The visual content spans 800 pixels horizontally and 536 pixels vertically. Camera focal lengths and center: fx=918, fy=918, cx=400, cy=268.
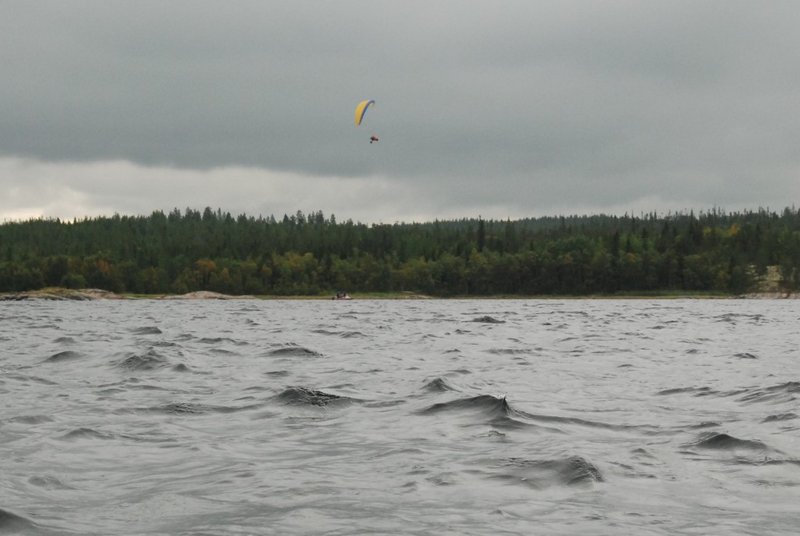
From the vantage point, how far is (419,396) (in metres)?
20.1

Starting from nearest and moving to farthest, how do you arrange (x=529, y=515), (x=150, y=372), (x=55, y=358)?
(x=529, y=515), (x=150, y=372), (x=55, y=358)

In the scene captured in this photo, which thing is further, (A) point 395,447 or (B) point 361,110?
(B) point 361,110

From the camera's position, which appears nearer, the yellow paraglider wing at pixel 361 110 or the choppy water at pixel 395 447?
the choppy water at pixel 395 447

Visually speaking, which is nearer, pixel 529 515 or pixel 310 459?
pixel 529 515

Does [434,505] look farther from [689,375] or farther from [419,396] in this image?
[689,375]

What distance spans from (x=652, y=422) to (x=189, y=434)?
8021 mm

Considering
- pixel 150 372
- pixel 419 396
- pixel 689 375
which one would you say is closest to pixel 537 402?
pixel 419 396

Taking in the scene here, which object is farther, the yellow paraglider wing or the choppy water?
the yellow paraglider wing

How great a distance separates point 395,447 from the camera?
1377 cm

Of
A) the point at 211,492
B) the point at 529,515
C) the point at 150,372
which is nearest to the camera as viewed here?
the point at 529,515

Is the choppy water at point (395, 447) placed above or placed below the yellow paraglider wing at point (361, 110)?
below

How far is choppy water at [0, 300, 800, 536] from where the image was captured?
31.3 ft

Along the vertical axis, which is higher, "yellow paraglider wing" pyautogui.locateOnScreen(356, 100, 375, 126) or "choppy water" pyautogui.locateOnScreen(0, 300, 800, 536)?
"yellow paraglider wing" pyautogui.locateOnScreen(356, 100, 375, 126)

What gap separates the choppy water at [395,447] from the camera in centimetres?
955
